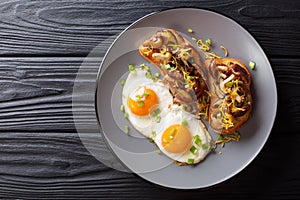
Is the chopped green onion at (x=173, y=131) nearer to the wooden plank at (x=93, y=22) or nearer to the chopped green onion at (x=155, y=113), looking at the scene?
the chopped green onion at (x=155, y=113)

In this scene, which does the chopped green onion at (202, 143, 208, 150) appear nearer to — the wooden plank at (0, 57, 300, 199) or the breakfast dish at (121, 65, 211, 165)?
the breakfast dish at (121, 65, 211, 165)

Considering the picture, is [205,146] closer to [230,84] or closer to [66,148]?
[230,84]

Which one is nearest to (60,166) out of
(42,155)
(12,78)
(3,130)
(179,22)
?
(42,155)

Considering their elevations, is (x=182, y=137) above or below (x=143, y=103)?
below

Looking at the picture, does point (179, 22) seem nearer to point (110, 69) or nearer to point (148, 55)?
point (148, 55)

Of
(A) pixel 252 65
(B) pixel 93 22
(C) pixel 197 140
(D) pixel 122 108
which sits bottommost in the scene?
(C) pixel 197 140

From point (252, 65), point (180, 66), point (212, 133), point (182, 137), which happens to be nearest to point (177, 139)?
point (182, 137)

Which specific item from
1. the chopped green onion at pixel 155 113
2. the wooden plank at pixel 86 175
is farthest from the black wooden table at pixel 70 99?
the chopped green onion at pixel 155 113
